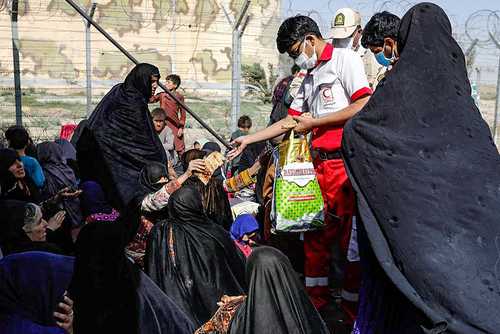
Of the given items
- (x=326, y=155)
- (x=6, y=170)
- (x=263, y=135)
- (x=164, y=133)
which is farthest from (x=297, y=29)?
(x=164, y=133)

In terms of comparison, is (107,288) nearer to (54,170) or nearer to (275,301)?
(275,301)

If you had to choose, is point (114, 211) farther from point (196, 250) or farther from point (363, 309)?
point (363, 309)

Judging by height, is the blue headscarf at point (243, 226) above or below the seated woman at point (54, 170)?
below

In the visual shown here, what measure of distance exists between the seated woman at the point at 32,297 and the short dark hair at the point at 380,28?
2.46 meters

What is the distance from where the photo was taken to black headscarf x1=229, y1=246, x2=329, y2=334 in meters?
2.87

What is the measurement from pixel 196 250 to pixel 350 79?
142 cm

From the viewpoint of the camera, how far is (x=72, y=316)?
315cm

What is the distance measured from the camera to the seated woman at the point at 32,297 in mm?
3033

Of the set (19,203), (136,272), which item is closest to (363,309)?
(136,272)

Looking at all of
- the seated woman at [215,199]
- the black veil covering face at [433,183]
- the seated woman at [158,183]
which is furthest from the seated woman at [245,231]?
the black veil covering face at [433,183]

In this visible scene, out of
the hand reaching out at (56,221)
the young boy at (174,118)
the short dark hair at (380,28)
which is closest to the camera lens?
the short dark hair at (380,28)

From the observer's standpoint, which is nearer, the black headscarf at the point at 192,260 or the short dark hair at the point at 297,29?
the short dark hair at the point at 297,29

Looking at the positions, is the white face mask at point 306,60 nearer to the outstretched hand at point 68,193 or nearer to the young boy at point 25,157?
the outstretched hand at point 68,193

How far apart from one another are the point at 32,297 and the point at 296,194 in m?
1.60
